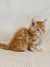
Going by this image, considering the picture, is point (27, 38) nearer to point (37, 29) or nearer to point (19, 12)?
point (37, 29)

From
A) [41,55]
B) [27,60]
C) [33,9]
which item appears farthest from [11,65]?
[33,9]

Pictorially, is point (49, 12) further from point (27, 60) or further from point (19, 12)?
point (27, 60)

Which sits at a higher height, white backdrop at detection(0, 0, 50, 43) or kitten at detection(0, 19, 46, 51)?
white backdrop at detection(0, 0, 50, 43)

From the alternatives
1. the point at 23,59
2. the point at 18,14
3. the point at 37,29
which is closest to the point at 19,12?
the point at 18,14

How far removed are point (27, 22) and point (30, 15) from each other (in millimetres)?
78

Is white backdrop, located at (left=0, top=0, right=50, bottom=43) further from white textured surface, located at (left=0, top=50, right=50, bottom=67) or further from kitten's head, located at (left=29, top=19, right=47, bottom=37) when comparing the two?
white textured surface, located at (left=0, top=50, right=50, bottom=67)

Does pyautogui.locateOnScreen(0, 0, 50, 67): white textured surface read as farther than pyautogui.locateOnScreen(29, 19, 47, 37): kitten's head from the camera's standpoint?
Yes

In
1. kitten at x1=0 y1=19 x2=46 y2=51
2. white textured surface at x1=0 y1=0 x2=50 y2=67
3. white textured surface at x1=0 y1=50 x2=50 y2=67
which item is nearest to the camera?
white textured surface at x1=0 y1=50 x2=50 y2=67

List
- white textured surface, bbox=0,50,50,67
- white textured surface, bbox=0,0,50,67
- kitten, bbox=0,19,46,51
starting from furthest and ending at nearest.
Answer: white textured surface, bbox=0,0,50,67, kitten, bbox=0,19,46,51, white textured surface, bbox=0,50,50,67

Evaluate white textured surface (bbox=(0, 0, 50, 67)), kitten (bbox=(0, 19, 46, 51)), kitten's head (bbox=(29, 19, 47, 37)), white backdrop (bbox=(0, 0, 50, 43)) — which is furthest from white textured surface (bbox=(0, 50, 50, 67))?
white backdrop (bbox=(0, 0, 50, 43))

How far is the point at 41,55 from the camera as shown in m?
1.26

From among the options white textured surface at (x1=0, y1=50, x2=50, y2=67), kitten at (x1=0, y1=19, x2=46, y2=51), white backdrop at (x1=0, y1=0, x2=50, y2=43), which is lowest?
white textured surface at (x1=0, y1=50, x2=50, y2=67)

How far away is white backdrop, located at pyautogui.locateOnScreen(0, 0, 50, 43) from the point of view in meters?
1.73

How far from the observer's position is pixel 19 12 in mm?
1750
